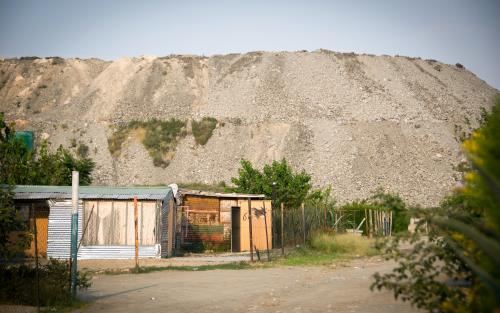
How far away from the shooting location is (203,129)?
70.5m

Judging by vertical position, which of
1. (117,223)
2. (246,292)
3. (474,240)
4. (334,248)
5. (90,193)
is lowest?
(246,292)

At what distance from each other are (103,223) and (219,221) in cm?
760

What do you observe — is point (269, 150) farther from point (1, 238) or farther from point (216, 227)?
point (1, 238)

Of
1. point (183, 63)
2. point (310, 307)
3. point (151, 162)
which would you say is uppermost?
point (183, 63)

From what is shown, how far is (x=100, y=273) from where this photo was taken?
1994 centimetres

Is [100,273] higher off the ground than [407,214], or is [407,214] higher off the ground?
[407,214]

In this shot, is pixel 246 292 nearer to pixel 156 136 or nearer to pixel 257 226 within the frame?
pixel 257 226

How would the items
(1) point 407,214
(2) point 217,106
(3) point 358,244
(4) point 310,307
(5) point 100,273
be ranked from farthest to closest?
(2) point 217,106 < (3) point 358,244 < (5) point 100,273 < (4) point 310,307 < (1) point 407,214

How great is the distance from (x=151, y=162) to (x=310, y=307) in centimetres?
Answer: 5613

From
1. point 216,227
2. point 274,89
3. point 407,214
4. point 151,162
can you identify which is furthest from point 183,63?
point 407,214

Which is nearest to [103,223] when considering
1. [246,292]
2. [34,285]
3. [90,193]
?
[90,193]

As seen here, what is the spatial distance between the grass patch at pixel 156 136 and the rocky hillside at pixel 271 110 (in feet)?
1.93

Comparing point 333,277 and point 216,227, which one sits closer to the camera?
point 333,277

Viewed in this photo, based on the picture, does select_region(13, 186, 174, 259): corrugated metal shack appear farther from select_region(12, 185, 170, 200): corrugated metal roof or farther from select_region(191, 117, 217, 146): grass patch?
select_region(191, 117, 217, 146): grass patch
